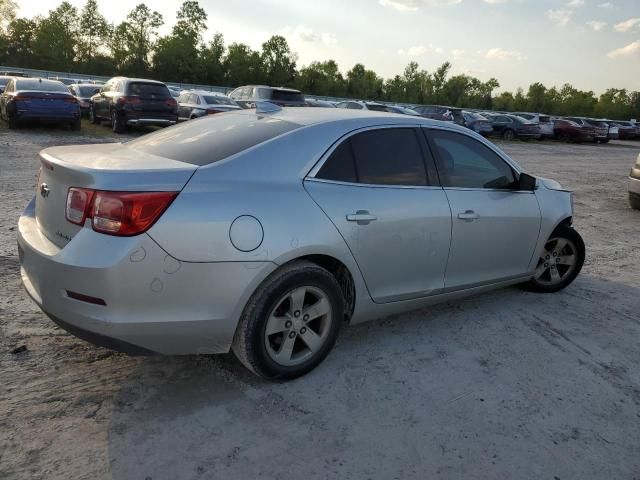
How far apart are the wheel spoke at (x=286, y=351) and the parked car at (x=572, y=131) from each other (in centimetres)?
3387

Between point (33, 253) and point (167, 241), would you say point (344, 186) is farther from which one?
point (33, 253)

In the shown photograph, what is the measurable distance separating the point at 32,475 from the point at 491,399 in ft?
7.79

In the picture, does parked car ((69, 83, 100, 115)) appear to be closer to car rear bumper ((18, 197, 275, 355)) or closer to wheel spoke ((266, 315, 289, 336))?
car rear bumper ((18, 197, 275, 355))

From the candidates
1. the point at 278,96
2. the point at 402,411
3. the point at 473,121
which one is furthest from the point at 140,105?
the point at 473,121

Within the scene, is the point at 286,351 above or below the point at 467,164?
below

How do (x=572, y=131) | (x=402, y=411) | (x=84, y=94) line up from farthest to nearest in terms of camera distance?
1. (x=572, y=131)
2. (x=84, y=94)
3. (x=402, y=411)

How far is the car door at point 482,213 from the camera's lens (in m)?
3.82

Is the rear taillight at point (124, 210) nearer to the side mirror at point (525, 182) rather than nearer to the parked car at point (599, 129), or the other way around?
the side mirror at point (525, 182)

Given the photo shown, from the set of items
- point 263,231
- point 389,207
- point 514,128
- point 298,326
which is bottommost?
point 298,326

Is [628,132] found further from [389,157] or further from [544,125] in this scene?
[389,157]

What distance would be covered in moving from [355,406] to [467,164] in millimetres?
2074

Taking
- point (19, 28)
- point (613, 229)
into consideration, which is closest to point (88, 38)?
point (19, 28)

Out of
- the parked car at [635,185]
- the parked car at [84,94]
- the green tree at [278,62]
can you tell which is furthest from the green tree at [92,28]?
the parked car at [635,185]

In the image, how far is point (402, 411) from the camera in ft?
9.57
